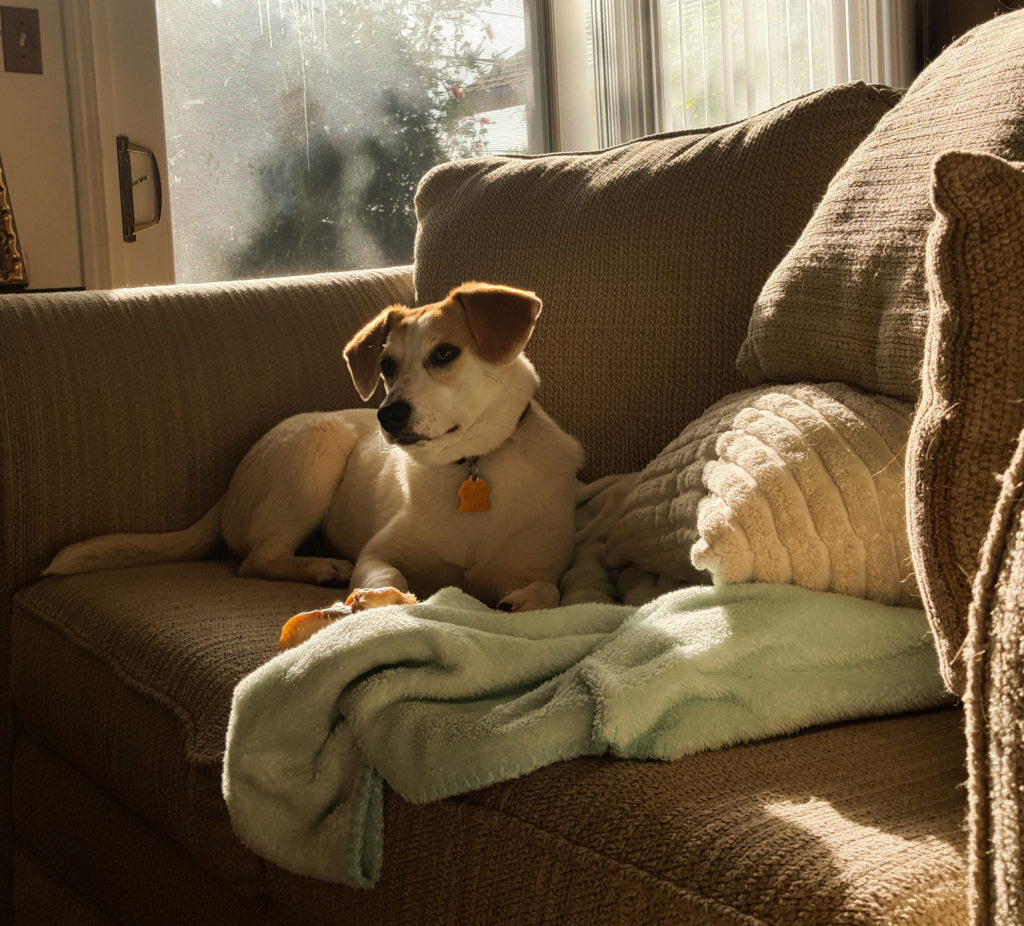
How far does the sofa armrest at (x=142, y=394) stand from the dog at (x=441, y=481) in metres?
0.08

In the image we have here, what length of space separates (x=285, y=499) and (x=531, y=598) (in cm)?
61

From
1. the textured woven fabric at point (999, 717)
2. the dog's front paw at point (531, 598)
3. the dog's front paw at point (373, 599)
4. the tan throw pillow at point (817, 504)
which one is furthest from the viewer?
the dog's front paw at point (531, 598)

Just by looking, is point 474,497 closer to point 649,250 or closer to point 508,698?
point 649,250

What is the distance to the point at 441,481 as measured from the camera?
1.90 m

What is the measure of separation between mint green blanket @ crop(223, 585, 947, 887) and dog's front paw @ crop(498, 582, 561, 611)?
0.47 meters

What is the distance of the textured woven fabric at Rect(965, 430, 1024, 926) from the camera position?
595 mm

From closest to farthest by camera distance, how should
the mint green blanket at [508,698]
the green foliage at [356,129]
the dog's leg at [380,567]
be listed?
1. the mint green blanket at [508,698]
2. the dog's leg at [380,567]
3. the green foliage at [356,129]

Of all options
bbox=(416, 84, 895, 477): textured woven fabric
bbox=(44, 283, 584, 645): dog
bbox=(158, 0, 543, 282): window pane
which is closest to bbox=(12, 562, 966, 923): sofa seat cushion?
bbox=(44, 283, 584, 645): dog

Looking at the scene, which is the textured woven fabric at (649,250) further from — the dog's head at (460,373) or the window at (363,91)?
the window at (363,91)

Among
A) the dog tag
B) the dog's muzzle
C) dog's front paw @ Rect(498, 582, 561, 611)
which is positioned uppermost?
the dog's muzzle

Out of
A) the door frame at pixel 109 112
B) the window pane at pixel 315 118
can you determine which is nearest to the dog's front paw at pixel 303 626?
the door frame at pixel 109 112

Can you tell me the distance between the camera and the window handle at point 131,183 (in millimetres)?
3270

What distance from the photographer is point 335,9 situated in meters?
3.68

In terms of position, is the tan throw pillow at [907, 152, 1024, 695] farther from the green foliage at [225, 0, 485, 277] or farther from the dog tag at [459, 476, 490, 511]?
the green foliage at [225, 0, 485, 277]
